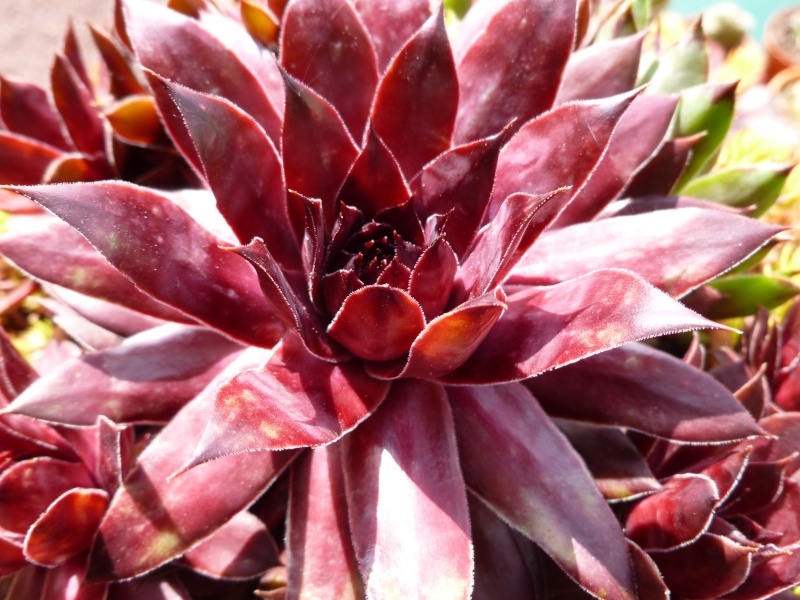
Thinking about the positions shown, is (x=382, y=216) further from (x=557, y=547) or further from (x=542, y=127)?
(x=557, y=547)

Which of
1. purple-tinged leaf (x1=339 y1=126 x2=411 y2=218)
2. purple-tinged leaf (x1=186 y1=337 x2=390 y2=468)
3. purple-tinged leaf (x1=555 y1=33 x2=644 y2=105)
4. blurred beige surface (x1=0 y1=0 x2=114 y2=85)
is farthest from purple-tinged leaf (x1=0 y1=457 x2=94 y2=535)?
blurred beige surface (x1=0 y1=0 x2=114 y2=85)

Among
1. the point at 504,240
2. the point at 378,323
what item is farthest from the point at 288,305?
the point at 504,240

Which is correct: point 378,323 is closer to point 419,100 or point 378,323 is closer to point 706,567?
point 419,100

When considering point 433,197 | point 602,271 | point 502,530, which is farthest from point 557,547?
point 433,197

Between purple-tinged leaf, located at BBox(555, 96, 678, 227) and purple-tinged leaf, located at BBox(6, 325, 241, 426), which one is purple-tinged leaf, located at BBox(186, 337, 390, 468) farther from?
purple-tinged leaf, located at BBox(555, 96, 678, 227)

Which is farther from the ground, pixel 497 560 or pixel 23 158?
pixel 23 158

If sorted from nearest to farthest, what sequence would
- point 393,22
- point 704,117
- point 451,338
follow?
point 451,338 → point 393,22 → point 704,117
